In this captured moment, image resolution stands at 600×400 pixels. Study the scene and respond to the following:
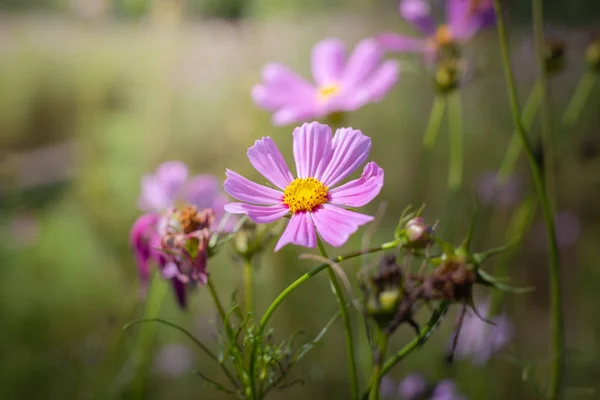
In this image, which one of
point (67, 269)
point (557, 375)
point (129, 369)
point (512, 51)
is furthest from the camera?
point (512, 51)

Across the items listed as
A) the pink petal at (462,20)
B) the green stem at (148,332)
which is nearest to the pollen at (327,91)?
the pink petal at (462,20)

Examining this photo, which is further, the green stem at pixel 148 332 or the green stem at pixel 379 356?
the green stem at pixel 148 332

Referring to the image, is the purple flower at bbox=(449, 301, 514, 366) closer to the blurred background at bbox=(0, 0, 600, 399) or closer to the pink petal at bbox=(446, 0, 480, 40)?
the blurred background at bbox=(0, 0, 600, 399)

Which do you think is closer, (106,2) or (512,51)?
(106,2)

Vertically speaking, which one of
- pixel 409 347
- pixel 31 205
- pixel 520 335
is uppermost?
pixel 409 347

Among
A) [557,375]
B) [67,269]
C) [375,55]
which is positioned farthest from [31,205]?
[557,375]

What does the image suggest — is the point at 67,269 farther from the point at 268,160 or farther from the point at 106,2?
the point at 268,160

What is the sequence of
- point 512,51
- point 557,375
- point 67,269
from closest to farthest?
point 557,375 → point 67,269 → point 512,51

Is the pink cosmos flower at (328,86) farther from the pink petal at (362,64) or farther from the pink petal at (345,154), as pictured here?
the pink petal at (345,154)

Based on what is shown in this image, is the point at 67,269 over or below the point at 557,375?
below
